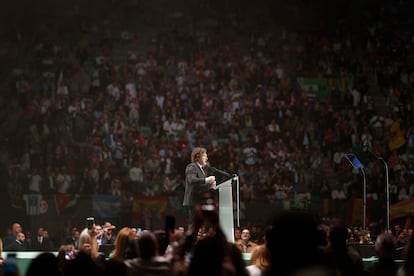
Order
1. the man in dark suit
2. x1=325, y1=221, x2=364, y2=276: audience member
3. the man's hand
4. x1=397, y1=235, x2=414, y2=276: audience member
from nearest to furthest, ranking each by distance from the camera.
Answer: x1=397, y1=235, x2=414, y2=276: audience member → x1=325, y1=221, x2=364, y2=276: audience member → the man's hand → the man in dark suit

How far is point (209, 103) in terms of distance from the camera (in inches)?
758

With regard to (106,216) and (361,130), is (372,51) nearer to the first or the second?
(361,130)

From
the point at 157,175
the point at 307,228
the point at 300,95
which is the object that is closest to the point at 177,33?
the point at 300,95

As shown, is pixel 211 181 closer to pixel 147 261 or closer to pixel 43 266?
pixel 147 261

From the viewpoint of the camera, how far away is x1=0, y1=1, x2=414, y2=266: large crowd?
57.6 ft

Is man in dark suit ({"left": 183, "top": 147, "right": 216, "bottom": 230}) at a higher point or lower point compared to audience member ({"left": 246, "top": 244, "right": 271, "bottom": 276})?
higher

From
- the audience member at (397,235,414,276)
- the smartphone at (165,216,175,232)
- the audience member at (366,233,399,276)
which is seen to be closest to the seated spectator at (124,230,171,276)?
the smartphone at (165,216,175,232)

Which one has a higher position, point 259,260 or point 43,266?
point 43,266

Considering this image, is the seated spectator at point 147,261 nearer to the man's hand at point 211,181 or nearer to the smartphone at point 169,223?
the smartphone at point 169,223

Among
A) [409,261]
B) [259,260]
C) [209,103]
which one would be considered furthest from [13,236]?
[409,261]

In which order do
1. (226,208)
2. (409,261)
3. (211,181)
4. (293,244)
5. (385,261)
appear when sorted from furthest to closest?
(226,208) < (211,181) < (385,261) < (409,261) < (293,244)

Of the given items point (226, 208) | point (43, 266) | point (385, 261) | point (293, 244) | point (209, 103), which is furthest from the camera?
point (209, 103)

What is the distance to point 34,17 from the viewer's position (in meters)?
20.9

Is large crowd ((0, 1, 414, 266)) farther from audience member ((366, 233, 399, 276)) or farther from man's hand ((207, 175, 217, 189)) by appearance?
audience member ((366, 233, 399, 276))
